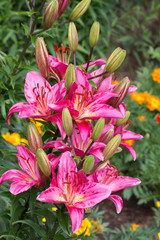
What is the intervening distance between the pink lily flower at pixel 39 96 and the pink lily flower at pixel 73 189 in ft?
0.40

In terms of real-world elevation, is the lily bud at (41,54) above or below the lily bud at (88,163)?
above

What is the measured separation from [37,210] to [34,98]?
0.29 metres

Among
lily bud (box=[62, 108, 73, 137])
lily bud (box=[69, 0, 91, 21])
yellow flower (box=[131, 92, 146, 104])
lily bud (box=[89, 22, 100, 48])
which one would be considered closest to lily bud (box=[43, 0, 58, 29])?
lily bud (box=[69, 0, 91, 21])

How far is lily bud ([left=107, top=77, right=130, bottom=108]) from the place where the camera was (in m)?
0.82

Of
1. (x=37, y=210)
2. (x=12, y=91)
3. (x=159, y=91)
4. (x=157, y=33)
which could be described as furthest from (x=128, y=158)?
(x=157, y=33)

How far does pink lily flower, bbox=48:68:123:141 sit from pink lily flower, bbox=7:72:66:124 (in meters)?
0.04

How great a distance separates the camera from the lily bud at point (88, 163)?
0.75 metres

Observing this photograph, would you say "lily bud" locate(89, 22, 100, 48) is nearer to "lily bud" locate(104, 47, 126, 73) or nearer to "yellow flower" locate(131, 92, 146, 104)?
"lily bud" locate(104, 47, 126, 73)

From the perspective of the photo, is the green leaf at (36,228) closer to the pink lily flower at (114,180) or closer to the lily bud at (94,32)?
the pink lily flower at (114,180)

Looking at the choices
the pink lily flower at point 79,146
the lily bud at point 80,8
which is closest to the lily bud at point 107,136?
the pink lily flower at point 79,146

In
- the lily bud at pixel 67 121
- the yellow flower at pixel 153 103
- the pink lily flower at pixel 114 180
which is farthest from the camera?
the yellow flower at pixel 153 103

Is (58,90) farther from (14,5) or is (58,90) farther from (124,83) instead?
(14,5)

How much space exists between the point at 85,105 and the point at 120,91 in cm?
9

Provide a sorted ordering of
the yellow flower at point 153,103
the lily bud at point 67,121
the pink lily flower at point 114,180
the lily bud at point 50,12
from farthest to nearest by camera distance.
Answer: the yellow flower at point 153,103, the lily bud at point 50,12, the pink lily flower at point 114,180, the lily bud at point 67,121
